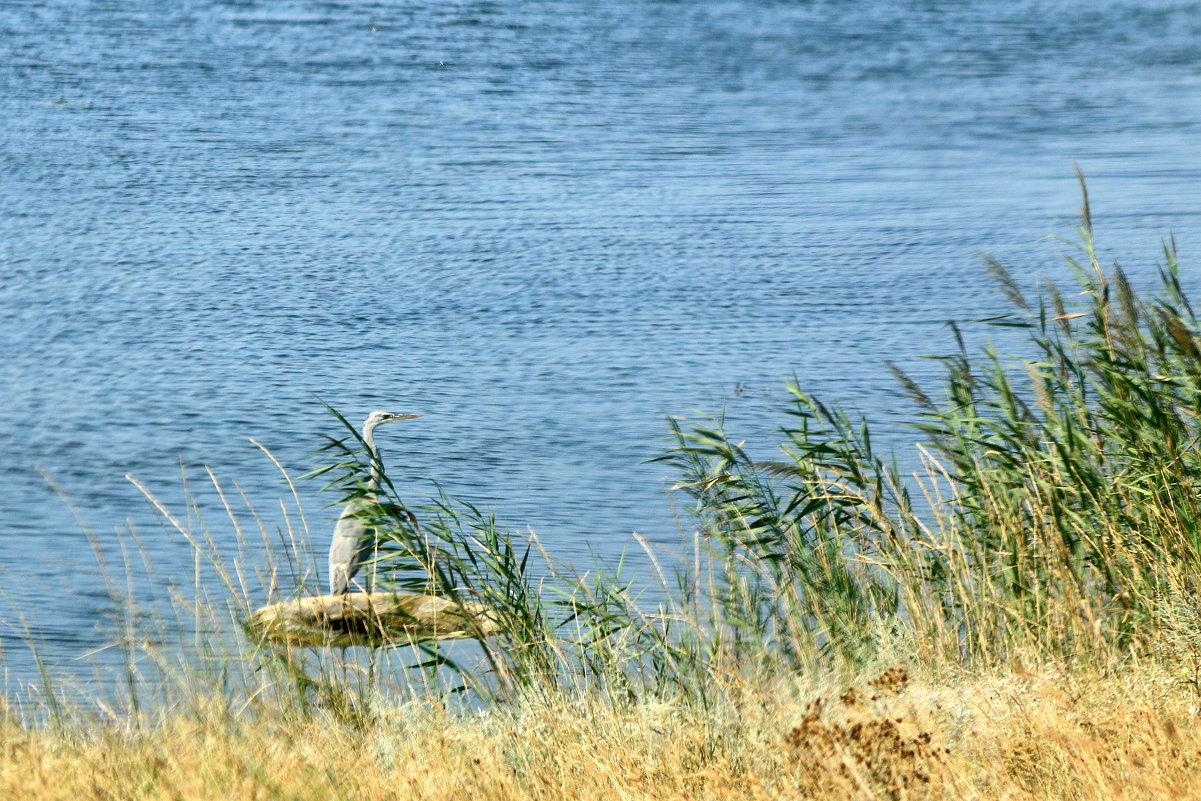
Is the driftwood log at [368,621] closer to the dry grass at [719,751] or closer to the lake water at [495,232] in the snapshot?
the dry grass at [719,751]

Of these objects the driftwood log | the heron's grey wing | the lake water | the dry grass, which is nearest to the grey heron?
the heron's grey wing

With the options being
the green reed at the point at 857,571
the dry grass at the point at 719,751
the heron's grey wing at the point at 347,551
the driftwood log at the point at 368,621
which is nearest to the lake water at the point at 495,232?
the heron's grey wing at the point at 347,551

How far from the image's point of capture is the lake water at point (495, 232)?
31.4ft

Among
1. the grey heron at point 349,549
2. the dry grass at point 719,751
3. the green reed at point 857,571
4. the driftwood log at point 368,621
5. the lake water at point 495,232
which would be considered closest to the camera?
the dry grass at point 719,751

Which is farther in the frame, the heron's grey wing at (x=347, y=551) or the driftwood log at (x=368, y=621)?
the heron's grey wing at (x=347, y=551)

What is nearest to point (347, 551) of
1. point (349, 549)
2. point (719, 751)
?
point (349, 549)

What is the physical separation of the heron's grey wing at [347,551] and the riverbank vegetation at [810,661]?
0.20 m

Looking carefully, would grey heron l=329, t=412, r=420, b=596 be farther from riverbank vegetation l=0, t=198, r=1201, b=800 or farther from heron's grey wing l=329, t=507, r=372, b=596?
riverbank vegetation l=0, t=198, r=1201, b=800

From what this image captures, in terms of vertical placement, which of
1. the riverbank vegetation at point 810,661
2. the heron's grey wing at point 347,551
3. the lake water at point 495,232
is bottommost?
the lake water at point 495,232

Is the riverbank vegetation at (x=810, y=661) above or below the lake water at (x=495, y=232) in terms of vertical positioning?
above

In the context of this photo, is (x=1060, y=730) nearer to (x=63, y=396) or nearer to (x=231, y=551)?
(x=231, y=551)

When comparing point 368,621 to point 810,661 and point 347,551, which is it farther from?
point 810,661

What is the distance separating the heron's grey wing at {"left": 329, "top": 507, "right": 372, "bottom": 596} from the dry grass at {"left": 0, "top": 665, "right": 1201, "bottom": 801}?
1.79 metres

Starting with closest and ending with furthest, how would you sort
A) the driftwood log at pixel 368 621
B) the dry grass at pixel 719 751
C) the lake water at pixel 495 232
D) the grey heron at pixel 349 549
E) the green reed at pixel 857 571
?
the dry grass at pixel 719 751
the green reed at pixel 857 571
the driftwood log at pixel 368 621
the grey heron at pixel 349 549
the lake water at pixel 495 232
